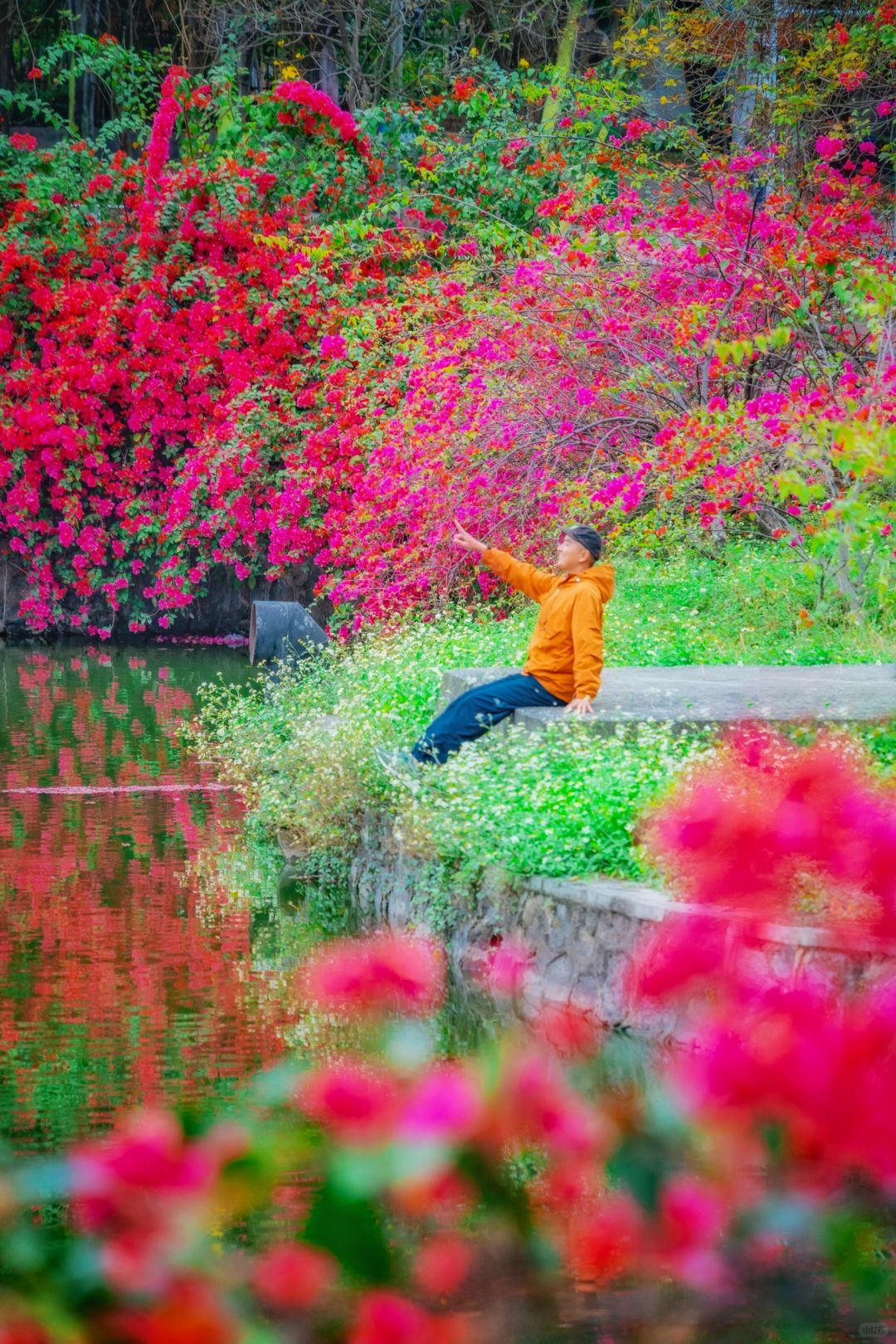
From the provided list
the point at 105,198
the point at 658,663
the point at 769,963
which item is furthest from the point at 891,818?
the point at 105,198

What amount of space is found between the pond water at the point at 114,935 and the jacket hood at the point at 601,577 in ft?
6.92

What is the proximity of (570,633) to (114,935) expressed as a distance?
2.35 meters

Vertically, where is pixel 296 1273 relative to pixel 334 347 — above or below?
below

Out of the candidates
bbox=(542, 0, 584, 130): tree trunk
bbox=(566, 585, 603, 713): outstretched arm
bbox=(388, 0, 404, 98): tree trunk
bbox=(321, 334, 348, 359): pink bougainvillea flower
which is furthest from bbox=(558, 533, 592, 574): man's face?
bbox=(388, 0, 404, 98): tree trunk

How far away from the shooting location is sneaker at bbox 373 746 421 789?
713cm

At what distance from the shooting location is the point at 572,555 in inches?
304

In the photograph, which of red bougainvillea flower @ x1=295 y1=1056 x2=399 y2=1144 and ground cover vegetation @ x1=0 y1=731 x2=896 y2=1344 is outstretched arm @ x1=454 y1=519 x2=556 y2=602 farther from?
red bougainvillea flower @ x1=295 y1=1056 x2=399 y2=1144

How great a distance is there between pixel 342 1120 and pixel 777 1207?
17.9 inches

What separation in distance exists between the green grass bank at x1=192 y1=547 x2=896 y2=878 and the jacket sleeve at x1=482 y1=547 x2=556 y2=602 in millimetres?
799

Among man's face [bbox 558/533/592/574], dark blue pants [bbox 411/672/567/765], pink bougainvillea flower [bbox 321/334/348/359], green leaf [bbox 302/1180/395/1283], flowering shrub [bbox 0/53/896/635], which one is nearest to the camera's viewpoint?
green leaf [bbox 302/1180/395/1283]

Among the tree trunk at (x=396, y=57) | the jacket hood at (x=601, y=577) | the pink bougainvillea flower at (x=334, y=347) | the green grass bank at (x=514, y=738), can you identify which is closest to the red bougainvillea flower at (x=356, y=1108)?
the green grass bank at (x=514, y=738)

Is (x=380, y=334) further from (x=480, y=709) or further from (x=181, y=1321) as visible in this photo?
(x=181, y=1321)

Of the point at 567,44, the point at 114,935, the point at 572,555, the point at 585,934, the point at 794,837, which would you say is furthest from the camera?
the point at 567,44

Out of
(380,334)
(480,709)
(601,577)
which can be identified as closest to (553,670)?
(480,709)
